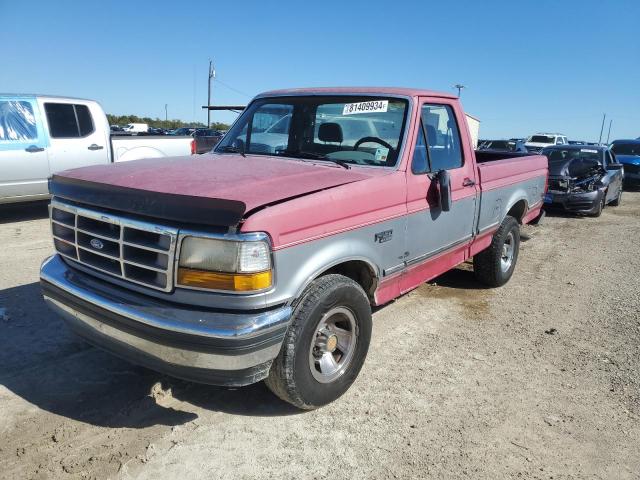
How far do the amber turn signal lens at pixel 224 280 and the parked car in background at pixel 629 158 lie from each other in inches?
750

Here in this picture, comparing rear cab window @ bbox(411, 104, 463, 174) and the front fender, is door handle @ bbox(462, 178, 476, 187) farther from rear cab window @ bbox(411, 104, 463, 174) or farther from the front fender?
the front fender

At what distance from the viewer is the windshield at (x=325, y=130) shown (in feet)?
12.3

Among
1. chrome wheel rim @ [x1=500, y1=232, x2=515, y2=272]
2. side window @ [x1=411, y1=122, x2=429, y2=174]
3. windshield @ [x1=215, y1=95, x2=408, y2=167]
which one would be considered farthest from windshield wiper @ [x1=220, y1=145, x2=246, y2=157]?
chrome wheel rim @ [x1=500, y1=232, x2=515, y2=272]

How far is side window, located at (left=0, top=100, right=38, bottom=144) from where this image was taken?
298 inches

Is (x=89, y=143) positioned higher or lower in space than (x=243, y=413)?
higher

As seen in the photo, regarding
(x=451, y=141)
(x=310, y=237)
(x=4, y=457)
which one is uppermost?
(x=451, y=141)

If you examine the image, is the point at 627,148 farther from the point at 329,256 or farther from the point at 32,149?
the point at 329,256

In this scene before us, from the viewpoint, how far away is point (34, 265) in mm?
5695

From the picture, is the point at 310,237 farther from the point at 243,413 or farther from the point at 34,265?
the point at 34,265

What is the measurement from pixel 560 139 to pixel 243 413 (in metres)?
31.4

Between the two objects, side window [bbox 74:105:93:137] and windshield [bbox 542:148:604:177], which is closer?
side window [bbox 74:105:93:137]

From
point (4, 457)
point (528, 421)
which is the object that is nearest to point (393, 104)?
point (528, 421)

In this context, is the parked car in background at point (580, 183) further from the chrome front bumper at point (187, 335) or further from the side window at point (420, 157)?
the chrome front bumper at point (187, 335)

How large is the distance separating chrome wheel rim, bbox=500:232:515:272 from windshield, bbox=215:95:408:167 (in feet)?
8.50
